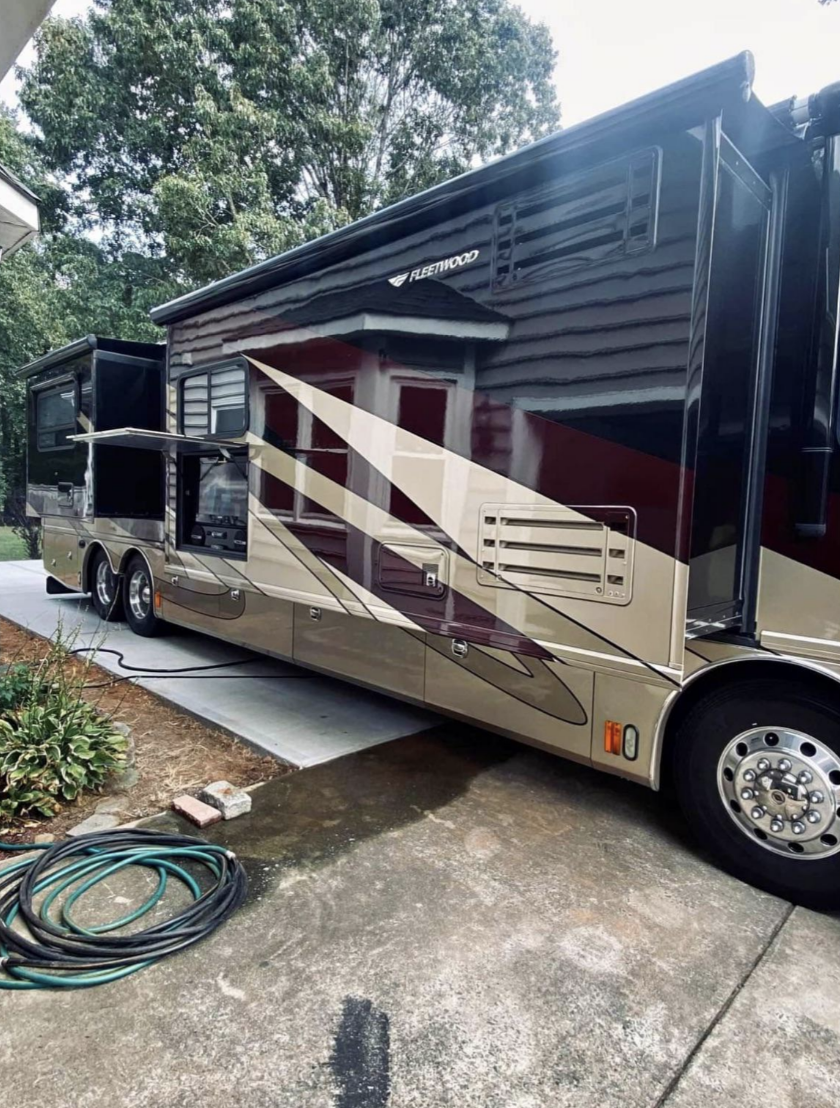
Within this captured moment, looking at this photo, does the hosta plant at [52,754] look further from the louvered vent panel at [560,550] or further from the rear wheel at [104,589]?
the rear wheel at [104,589]

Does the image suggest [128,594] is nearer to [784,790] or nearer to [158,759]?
[158,759]

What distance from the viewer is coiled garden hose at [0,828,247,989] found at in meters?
2.14

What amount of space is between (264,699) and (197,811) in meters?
1.79

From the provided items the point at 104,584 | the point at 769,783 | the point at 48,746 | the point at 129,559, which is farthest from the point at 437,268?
the point at 104,584

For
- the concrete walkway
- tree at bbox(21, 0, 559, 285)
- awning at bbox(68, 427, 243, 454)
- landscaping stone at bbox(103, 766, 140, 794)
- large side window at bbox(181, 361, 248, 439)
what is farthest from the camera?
tree at bbox(21, 0, 559, 285)

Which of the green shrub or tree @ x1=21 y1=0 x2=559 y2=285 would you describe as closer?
the green shrub

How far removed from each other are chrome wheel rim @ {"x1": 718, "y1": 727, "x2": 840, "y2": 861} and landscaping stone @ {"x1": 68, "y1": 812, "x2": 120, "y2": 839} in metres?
2.59

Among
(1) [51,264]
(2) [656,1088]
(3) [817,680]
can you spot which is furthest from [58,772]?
(1) [51,264]

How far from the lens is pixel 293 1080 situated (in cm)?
176

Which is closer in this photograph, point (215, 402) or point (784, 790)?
point (784, 790)

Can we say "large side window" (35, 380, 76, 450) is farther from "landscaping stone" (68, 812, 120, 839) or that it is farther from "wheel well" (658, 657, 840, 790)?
"wheel well" (658, 657, 840, 790)

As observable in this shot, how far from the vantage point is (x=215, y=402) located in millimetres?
4875

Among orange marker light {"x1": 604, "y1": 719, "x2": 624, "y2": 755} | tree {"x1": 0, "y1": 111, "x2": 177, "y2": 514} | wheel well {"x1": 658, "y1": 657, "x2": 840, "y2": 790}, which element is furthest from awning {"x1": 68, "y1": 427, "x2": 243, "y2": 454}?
tree {"x1": 0, "y1": 111, "x2": 177, "y2": 514}

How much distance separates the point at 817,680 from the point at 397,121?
41.8 feet
